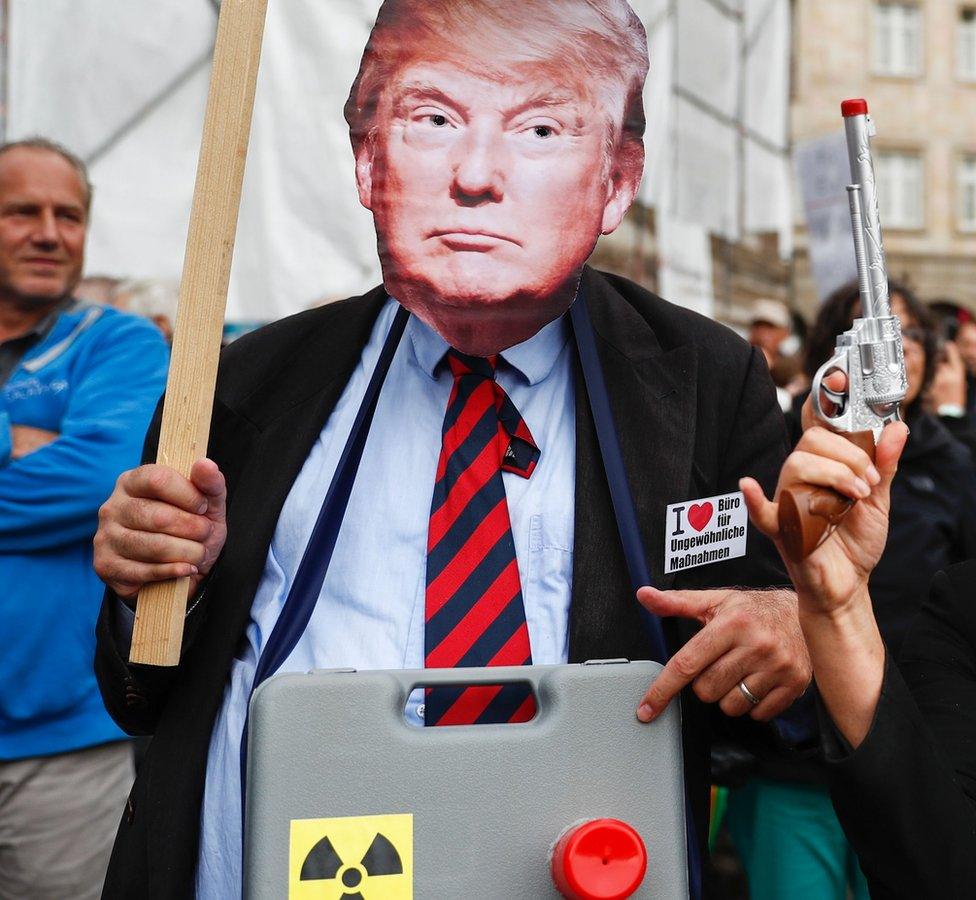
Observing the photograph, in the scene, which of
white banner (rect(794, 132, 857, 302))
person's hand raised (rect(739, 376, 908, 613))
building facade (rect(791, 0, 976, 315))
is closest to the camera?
person's hand raised (rect(739, 376, 908, 613))

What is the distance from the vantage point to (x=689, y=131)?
18.7ft

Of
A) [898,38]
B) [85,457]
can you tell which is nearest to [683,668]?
[85,457]

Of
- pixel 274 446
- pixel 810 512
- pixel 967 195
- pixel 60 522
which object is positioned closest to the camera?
pixel 810 512

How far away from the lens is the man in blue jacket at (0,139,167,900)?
2.17 metres

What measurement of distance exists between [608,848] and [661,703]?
0.15m

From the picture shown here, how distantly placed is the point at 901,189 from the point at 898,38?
2826 mm

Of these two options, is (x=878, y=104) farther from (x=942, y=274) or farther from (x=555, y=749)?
(x=555, y=749)

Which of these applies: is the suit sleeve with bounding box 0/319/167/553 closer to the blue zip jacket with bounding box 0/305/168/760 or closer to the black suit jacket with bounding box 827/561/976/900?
the blue zip jacket with bounding box 0/305/168/760

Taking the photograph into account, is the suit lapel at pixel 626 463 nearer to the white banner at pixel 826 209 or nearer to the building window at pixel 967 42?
the white banner at pixel 826 209

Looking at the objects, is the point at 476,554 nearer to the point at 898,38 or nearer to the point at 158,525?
the point at 158,525

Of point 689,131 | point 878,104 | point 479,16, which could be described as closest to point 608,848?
point 479,16

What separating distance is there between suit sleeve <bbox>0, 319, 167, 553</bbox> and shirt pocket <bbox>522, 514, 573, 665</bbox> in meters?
1.13

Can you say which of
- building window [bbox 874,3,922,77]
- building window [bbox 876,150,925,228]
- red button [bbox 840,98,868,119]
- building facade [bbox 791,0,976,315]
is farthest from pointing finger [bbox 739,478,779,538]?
building window [bbox 874,3,922,77]

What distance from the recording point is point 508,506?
4.33 feet
